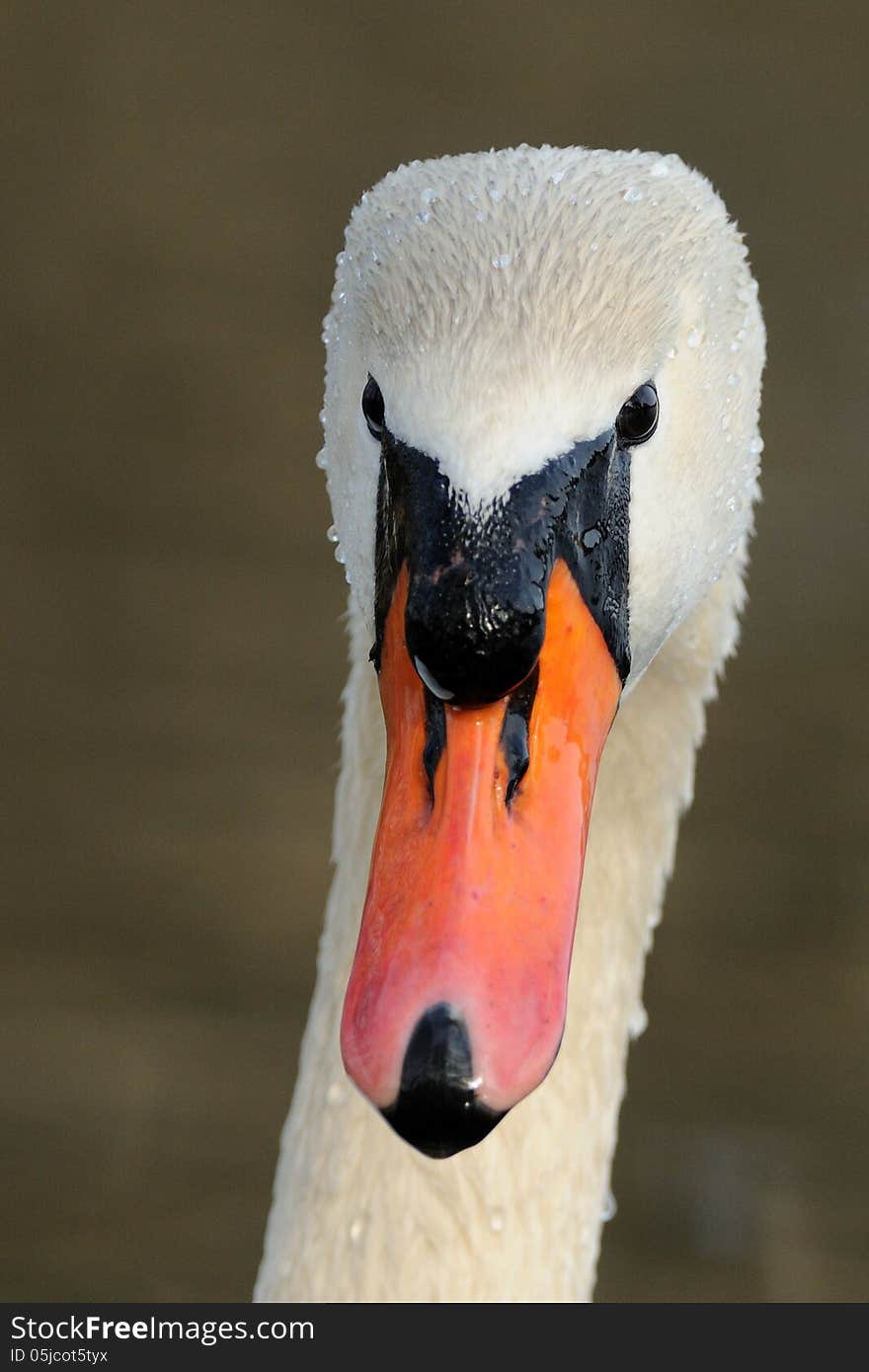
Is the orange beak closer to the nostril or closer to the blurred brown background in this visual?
the nostril

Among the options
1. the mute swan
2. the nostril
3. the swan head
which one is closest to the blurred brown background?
the mute swan

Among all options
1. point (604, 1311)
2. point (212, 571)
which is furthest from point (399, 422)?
point (212, 571)

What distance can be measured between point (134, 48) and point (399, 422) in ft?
15.3

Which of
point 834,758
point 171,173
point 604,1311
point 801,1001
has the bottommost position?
point 604,1311

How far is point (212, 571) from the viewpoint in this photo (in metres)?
5.17

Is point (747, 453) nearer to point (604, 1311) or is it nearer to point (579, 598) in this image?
point (579, 598)

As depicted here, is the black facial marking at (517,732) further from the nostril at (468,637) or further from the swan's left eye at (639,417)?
the swan's left eye at (639,417)

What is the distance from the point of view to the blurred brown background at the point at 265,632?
429 centimetres

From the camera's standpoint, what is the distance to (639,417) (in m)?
1.74

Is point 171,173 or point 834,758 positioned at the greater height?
point 171,173

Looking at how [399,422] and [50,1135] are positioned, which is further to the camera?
[50,1135]

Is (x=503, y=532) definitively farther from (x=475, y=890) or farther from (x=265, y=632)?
(x=265, y=632)

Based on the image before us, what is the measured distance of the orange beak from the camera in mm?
1462

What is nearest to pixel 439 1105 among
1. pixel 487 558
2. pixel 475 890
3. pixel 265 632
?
pixel 475 890
